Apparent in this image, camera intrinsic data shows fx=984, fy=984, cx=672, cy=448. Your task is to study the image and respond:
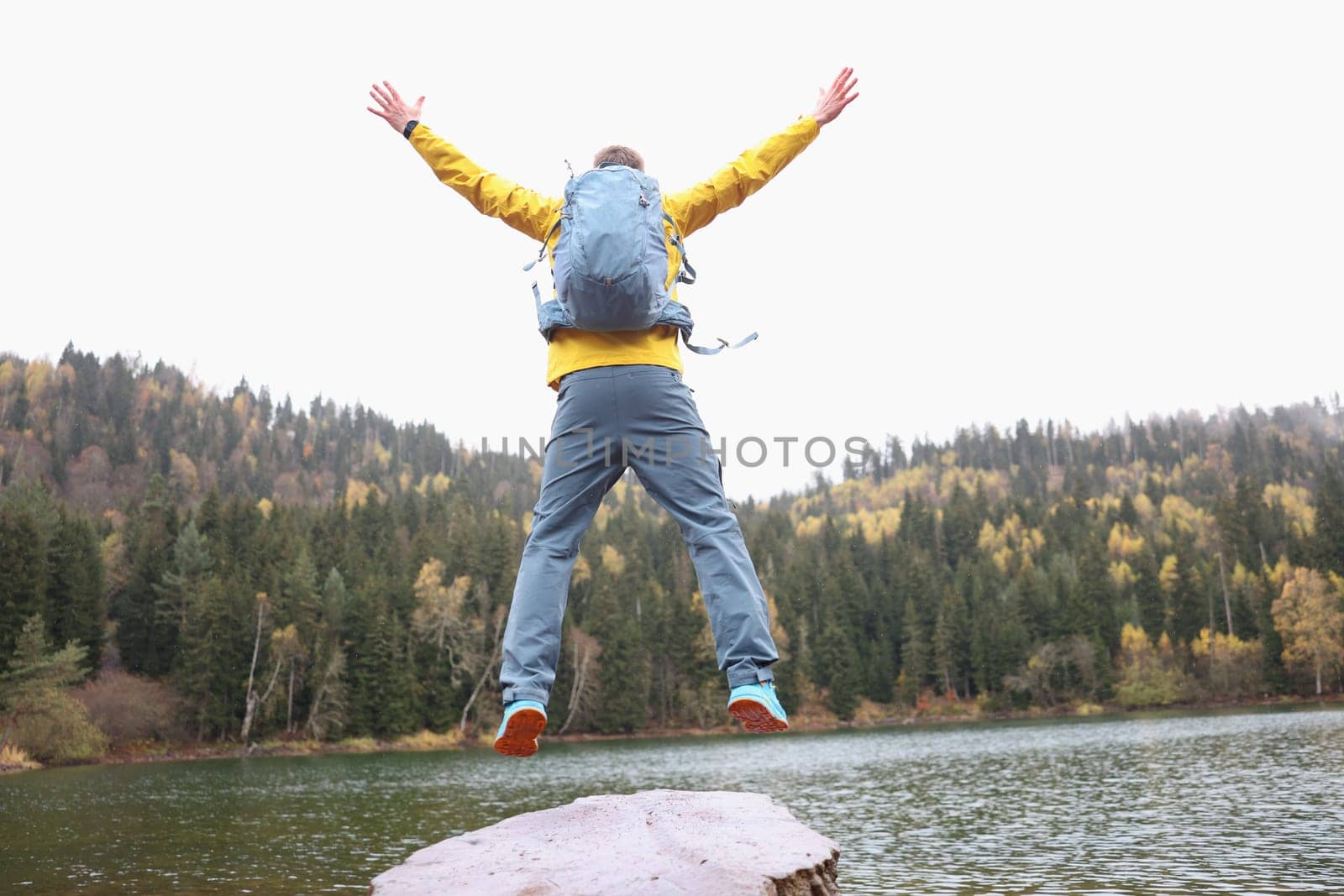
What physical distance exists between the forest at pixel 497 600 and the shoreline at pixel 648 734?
782 millimetres

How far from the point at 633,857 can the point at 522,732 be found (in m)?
0.96

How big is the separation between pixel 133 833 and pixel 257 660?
4487cm

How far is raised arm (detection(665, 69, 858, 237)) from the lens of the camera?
15.1 feet

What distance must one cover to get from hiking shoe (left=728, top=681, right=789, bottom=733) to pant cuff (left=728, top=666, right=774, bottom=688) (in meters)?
0.01

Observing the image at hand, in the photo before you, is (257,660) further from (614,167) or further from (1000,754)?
(614,167)

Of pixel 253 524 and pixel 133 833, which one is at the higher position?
pixel 253 524

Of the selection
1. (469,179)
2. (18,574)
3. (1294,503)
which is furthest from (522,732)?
(1294,503)

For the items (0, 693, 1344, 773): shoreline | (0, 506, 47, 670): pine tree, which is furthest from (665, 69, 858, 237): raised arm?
(0, 506, 47, 670): pine tree

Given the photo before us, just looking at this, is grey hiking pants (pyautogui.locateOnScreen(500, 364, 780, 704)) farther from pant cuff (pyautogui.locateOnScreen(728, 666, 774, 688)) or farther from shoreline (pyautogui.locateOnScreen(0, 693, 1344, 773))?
shoreline (pyautogui.locateOnScreen(0, 693, 1344, 773))

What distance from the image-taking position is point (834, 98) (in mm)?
4887

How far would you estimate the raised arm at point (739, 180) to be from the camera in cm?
461

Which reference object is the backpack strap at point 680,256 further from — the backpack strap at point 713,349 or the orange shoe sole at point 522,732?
the orange shoe sole at point 522,732

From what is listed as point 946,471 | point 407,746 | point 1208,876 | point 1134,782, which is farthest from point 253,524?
point 946,471

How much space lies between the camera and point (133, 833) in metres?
22.8
